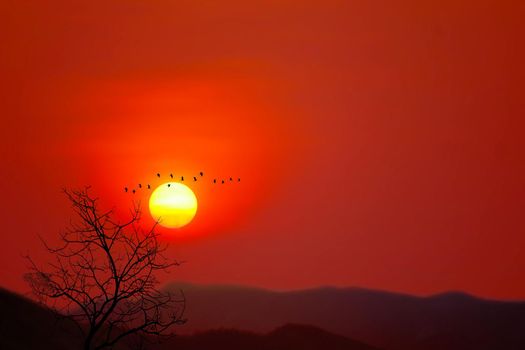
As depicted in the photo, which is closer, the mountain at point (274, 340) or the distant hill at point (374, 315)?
the mountain at point (274, 340)

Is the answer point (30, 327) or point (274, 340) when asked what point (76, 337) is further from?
point (274, 340)

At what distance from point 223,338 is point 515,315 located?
49.8 meters

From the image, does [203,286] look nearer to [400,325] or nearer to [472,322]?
[400,325]

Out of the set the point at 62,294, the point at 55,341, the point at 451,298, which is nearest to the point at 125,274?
the point at 62,294

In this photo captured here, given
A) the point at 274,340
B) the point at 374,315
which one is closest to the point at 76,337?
the point at 274,340

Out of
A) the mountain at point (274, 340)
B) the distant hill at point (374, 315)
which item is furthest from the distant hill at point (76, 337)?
the distant hill at point (374, 315)

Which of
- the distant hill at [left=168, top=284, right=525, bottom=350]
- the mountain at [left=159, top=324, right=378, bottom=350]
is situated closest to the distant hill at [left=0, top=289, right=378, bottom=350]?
the mountain at [left=159, top=324, right=378, bottom=350]

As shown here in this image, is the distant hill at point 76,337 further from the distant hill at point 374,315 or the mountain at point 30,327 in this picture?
the distant hill at point 374,315

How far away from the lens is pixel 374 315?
125 m

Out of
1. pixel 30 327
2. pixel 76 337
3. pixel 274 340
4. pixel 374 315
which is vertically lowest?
pixel 30 327

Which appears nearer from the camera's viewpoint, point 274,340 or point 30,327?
point 30,327

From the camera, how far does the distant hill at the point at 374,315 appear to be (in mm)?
113750

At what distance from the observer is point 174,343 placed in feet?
244

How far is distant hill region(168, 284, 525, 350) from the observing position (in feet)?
373
